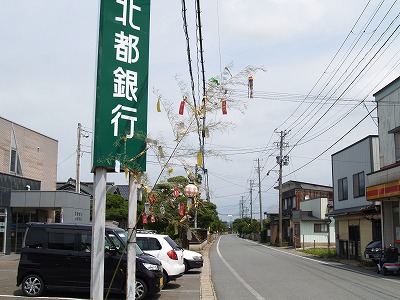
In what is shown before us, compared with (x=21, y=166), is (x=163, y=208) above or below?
below

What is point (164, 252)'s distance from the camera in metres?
14.5

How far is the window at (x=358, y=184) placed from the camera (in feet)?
96.2

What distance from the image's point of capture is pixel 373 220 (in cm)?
2648

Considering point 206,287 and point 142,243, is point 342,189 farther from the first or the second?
point 142,243

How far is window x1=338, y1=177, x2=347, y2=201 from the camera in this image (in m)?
32.6

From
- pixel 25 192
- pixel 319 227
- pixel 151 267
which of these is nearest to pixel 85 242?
pixel 151 267

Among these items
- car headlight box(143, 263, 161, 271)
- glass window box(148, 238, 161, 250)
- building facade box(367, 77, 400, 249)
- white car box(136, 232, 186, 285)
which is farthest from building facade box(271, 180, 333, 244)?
car headlight box(143, 263, 161, 271)

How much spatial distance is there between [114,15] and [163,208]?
7.28 ft

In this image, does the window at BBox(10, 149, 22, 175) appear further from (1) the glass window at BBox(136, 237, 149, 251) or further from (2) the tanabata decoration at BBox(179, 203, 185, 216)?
(2) the tanabata decoration at BBox(179, 203, 185, 216)

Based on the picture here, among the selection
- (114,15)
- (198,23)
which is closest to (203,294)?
(198,23)

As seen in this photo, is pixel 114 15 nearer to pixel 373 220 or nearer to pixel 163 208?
pixel 163 208

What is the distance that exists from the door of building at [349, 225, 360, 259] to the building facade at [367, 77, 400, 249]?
572cm

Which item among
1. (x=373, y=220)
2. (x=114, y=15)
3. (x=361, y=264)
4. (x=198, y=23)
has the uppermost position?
(x=198, y=23)

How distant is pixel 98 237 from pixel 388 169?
63.1ft
